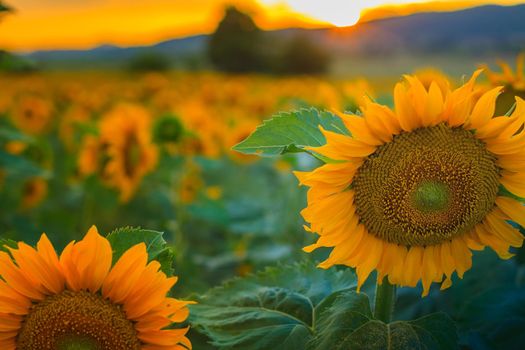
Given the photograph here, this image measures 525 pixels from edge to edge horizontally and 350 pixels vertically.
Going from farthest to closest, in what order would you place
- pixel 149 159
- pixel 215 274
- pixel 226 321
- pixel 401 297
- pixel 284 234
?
pixel 284 234 → pixel 215 274 → pixel 149 159 → pixel 401 297 → pixel 226 321

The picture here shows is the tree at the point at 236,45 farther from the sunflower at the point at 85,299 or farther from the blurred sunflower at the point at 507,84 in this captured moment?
the sunflower at the point at 85,299

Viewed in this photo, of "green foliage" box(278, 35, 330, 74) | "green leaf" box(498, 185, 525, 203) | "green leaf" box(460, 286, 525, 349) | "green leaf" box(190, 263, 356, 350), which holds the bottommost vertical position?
"green leaf" box(460, 286, 525, 349)

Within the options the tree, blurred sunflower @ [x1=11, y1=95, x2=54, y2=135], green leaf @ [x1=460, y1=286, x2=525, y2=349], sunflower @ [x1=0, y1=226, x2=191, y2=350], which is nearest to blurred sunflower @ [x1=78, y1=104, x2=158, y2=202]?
green leaf @ [x1=460, y1=286, x2=525, y2=349]

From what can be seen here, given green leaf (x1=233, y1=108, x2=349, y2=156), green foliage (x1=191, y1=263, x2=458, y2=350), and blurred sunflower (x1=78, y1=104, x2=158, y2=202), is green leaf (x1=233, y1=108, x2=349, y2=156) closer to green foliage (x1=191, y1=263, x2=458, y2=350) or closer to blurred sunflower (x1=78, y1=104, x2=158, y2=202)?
green foliage (x1=191, y1=263, x2=458, y2=350)

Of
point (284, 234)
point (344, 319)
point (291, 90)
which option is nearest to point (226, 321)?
point (344, 319)

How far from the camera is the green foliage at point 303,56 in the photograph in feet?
93.5

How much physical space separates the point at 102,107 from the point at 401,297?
462 centimetres

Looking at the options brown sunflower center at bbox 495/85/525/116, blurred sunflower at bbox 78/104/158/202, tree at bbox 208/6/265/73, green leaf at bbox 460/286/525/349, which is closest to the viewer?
green leaf at bbox 460/286/525/349

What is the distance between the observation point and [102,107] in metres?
6.07

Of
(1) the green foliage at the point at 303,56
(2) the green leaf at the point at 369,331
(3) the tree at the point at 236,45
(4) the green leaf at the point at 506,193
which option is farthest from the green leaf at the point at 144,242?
(1) the green foliage at the point at 303,56

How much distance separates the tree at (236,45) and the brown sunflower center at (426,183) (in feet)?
85.1

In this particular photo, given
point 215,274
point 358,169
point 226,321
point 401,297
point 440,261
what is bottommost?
point 215,274

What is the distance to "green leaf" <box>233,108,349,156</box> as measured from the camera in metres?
1.18

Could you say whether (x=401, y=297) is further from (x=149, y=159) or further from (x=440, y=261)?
(x=149, y=159)
